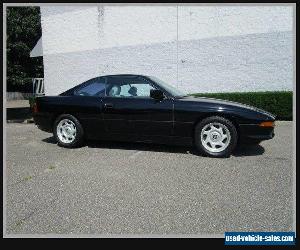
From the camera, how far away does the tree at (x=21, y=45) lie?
84.2 ft

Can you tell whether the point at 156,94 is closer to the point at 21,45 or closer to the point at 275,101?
the point at 275,101

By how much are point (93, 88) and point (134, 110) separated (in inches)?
41.1

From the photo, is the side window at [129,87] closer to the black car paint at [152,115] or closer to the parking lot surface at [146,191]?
the black car paint at [152,115]

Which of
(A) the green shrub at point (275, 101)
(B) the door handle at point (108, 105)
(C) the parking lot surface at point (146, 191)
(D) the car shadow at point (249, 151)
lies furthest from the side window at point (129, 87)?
(A) the green shrub at point (275, 101)

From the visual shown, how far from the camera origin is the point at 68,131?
6395 mm

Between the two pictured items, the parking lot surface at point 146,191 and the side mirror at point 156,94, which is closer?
the parking lot surface at point 146,191

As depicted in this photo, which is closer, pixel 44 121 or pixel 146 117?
pixel 146 117

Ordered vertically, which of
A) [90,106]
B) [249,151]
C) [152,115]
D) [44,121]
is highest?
[90,106]

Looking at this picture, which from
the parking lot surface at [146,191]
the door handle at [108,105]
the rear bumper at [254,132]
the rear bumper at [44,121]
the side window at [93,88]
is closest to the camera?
the parking lot surface at [146,191]

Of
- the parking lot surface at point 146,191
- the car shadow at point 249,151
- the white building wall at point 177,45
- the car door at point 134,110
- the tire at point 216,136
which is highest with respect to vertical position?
the white building wall at point 177,45

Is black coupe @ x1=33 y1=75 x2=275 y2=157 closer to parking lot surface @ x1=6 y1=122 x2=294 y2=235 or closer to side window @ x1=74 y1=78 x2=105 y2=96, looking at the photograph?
side window @ x1=74 y1=78 x2=105 y2=96

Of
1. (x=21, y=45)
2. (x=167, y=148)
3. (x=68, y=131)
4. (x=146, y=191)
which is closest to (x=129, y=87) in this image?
(x=167, y=148)

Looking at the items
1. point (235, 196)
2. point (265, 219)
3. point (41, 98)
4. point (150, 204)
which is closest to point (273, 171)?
point (235, 196)

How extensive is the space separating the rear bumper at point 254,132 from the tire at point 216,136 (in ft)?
0.44
